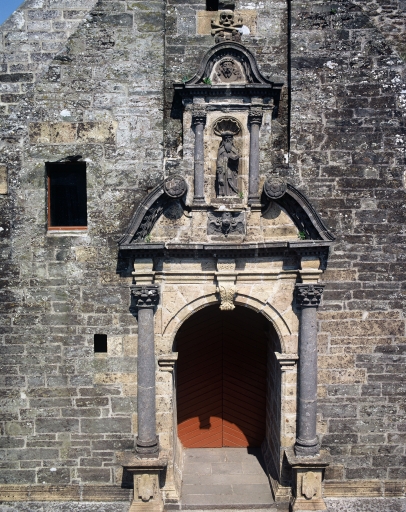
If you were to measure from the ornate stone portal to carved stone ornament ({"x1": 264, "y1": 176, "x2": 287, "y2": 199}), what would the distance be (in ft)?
0.04

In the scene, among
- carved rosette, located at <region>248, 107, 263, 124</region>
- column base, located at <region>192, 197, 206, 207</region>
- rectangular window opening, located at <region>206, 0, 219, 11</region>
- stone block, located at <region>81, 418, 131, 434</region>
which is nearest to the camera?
carved rosette, located at <region>248, 107, 263, 124</region>

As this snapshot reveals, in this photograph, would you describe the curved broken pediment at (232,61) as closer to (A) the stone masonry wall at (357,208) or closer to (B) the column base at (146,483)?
(A) the stone masonry wall at (357,208)

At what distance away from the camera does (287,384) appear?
21.9ft

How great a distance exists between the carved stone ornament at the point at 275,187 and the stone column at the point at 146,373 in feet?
6.10

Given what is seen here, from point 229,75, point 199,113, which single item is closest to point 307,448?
point 199,113

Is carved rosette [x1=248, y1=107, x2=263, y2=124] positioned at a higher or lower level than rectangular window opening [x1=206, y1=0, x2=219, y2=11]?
lower

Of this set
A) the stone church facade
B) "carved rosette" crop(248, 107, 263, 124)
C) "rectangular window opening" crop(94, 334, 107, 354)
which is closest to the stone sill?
the stone church facade

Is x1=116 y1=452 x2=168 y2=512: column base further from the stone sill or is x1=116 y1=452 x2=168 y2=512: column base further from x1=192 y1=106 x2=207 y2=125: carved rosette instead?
x1=192 y1=106 x2=207 y2=125: carved rosette

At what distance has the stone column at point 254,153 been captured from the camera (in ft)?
20.8

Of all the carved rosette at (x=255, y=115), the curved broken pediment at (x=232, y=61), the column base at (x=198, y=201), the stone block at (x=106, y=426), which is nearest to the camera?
the curved broken pediment at (x=232, y=61)

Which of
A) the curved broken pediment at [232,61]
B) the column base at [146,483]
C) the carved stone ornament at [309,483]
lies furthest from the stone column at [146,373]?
the curved broken pediment at [232,61]

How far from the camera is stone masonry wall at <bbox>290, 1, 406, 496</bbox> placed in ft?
20.9

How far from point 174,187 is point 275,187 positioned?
4.13ft

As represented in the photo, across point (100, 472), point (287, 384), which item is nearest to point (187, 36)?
point (287, 384)
